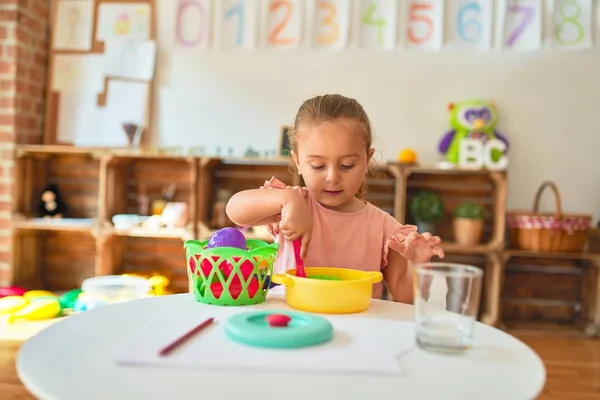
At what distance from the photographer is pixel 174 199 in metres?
3.06

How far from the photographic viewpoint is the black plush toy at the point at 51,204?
2.94 meters

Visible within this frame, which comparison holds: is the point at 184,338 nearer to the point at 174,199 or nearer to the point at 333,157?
the point at 333,157

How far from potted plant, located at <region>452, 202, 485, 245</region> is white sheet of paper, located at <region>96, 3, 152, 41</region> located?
1.98 metres

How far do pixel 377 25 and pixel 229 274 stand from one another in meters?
2.42

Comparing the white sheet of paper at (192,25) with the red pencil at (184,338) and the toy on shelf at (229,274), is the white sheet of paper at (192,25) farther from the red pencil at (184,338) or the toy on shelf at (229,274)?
the red pencil at (184,338)

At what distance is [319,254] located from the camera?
45.3 inches

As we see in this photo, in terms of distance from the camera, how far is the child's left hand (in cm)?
91

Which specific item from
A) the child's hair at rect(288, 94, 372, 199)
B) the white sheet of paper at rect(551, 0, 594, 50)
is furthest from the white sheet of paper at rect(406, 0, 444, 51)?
the child's hair at rect(288, 94, 372, 199)

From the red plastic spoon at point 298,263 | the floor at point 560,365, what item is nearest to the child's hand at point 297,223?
the red plastic spoon at point 298,263

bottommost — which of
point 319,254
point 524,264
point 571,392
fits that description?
point 571,392

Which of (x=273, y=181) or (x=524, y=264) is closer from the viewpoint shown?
(x=273, y=181)

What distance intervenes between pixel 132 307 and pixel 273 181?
0.45 m

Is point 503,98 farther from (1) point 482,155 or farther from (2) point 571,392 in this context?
(2) point 571,392

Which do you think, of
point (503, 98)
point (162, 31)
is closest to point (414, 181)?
point (503, 98)
